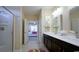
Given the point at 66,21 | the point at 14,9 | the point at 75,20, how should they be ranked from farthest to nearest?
the point at 66,21, the point at 75,20, the point at 14,9

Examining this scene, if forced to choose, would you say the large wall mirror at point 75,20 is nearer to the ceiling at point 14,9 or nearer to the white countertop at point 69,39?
the white countertop at point 69,39

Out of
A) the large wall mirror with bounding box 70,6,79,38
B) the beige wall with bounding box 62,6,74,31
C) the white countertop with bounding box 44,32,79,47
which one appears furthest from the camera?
the beige wall with bounding box 62,6,74,31

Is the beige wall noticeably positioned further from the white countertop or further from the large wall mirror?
the white countertop

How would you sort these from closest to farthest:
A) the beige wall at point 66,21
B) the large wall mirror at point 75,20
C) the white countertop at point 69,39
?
the white countertop at point 69,39
the large wall mirror at point 75,20
the beige wall at point 66,21

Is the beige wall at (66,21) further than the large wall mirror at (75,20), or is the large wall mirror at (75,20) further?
the beige wall at (66,21)

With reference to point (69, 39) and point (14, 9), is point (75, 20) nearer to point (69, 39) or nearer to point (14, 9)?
point (69, 39)

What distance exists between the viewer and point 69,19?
2.20 metres

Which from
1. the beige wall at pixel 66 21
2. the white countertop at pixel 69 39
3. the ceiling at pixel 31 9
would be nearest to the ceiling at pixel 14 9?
the ceiling at pixel 31 9

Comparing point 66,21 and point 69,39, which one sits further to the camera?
point 66,21

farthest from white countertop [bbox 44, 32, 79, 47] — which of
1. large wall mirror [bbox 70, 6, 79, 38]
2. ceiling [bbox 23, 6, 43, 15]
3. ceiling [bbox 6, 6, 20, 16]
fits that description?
ceiling [bbox 6, 6, 20, 16]

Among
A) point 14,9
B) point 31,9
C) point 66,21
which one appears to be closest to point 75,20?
point 66,21

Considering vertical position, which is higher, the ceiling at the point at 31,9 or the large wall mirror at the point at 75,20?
the ceiling at the point at 31,9
